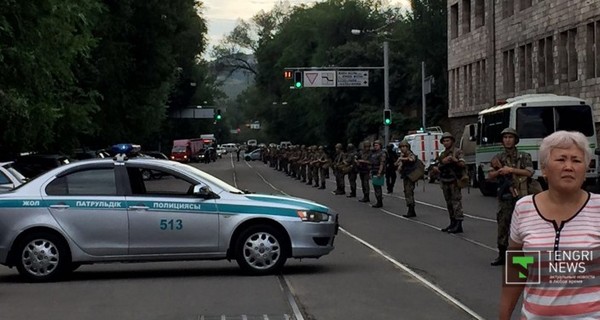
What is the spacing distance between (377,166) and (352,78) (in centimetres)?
3316

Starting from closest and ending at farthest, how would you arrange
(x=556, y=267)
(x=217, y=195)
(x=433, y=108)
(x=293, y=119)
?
(x=556, y=267) < (x=217, y=195) < (x=433, y=108) < (x=293, y=119)

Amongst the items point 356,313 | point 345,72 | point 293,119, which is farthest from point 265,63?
point 356,313

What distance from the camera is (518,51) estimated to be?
49062 mm

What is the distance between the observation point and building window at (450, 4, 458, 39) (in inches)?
2437

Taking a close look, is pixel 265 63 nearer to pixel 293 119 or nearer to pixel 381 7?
pixel 293 119

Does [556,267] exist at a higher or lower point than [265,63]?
lower

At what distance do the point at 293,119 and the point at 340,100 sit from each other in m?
31.5

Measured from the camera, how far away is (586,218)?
4.32 metres

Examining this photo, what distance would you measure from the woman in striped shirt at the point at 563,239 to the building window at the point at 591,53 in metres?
36.0

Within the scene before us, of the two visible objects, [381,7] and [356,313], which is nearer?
[356,313]

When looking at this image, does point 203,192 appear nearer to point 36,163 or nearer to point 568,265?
point 568,265

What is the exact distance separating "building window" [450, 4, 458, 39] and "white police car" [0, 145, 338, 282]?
5054 cm

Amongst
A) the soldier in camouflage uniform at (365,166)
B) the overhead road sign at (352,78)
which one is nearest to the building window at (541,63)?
the overhead road sign at (352,78)

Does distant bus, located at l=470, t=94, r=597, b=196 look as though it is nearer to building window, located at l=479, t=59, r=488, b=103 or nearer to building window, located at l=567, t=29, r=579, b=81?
building window, located at l=567, t=29, r=579, b=81
